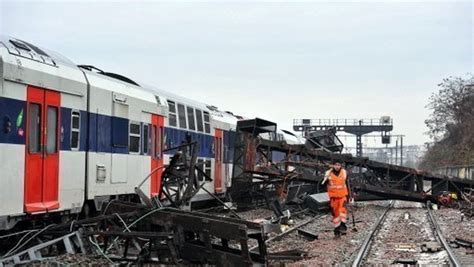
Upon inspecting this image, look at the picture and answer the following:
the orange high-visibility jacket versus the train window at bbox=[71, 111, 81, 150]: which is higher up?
the train window at bbox=[71, 111, 81, 150]

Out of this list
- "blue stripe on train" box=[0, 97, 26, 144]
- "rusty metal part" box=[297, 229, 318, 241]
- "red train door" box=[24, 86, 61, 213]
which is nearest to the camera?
"blue stripe on train" box=[0, 97, 26, 144]

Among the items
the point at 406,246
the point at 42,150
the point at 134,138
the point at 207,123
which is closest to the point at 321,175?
the point at 207,123

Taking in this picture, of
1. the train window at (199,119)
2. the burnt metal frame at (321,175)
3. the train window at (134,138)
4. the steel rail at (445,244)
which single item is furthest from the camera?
the burnt metal frame at (321,175)

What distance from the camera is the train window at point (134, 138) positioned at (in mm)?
13141

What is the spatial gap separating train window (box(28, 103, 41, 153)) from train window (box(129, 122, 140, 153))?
12.2ft

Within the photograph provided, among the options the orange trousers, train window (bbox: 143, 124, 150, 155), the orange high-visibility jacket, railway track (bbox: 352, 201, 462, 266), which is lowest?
railway track (bbox: 352, 201, 462, 266)

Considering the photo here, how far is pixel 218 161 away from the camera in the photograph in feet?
70.5

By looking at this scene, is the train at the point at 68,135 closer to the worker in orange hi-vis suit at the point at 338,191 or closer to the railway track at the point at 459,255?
the worker in orange hi-vis suit at the point at 338,191

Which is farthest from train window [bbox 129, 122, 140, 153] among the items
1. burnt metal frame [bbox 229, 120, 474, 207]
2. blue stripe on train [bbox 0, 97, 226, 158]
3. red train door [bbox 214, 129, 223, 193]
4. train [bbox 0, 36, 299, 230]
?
red train door [bbox 214, 129, 223, 193]

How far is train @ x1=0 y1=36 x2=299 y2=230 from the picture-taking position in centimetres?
877

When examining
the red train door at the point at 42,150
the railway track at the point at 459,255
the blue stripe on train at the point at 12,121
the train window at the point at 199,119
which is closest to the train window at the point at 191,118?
the train window at the point at 199,119

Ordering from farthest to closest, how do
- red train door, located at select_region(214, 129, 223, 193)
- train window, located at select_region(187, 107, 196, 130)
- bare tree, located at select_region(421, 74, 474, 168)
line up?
1. bare tree, located at select_region(421, 74, 474, 168)
2. red train door, located at select_region(214, 129, 223, 193)
3. train window, located at select_region(187, 107, 196, 130)

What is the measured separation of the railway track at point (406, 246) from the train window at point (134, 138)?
5.18 meters

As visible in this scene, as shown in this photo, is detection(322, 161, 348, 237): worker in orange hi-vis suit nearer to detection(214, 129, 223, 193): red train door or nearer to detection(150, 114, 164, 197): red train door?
detection(150, 114, 164, 197): red train door
